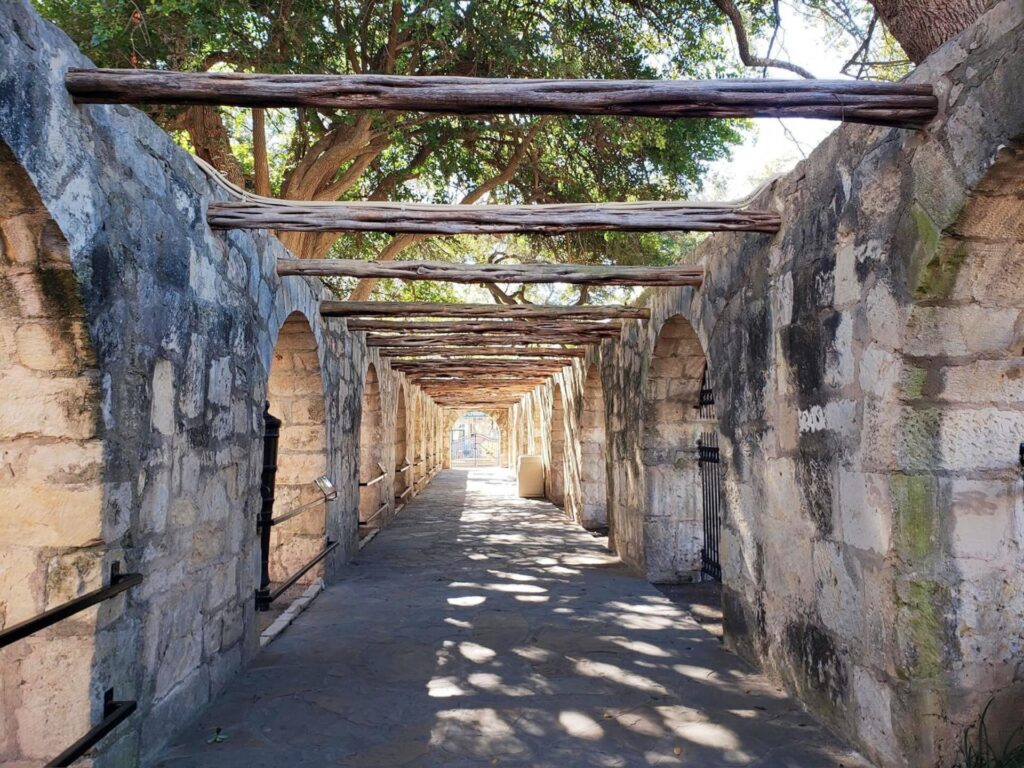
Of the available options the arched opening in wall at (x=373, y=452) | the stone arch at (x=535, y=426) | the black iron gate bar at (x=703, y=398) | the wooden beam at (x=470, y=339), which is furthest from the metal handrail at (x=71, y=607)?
the stone arch at (x=535, y=426)

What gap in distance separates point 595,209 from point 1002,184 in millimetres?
1754

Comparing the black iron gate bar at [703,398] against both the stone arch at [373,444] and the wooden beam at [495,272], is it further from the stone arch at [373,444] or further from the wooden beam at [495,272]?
the stone arch at [373,444]

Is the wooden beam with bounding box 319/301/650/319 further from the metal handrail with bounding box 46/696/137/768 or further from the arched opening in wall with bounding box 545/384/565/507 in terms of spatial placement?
the arched opening in wall with bounding box 545/384/565/507

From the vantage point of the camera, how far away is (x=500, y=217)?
3545 millimetres

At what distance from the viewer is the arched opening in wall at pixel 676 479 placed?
6.15 metres

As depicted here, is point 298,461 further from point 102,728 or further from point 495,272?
point 102,728

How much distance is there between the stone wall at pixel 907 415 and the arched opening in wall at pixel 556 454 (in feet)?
29.8

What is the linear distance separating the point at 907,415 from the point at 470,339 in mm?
5966

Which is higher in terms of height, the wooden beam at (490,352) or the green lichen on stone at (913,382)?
the wooden beam at (490,352)

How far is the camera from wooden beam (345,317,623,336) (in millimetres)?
6996

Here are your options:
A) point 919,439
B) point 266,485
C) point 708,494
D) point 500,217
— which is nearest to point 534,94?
point 500,217

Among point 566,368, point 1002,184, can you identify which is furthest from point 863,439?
point 566,368

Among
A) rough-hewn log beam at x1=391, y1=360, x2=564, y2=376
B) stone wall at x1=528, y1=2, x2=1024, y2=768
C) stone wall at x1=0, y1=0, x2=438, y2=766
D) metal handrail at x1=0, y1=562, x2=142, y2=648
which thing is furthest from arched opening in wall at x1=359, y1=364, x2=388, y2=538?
metal handrail at x1=0, y1=562, x2=142, y2=648

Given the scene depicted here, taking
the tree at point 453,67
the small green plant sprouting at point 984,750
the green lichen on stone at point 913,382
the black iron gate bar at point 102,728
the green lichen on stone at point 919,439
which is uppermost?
the tree at point 453,67
